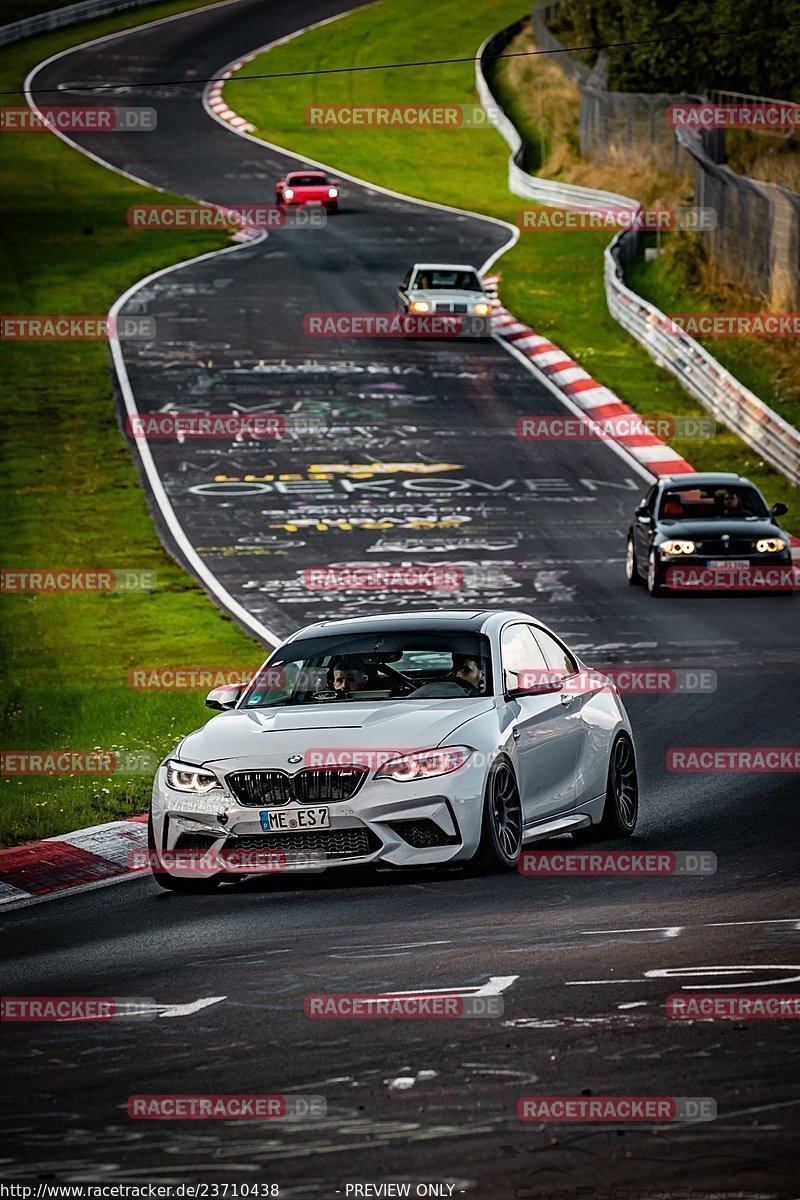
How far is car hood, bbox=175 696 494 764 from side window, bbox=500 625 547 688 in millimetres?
509

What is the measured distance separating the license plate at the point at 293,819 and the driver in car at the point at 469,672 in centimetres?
148

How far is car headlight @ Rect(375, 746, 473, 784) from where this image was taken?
11.2 m

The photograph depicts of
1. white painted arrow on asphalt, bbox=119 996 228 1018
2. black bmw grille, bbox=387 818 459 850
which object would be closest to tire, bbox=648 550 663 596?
black bmw grille, bbox=387 818 459 850

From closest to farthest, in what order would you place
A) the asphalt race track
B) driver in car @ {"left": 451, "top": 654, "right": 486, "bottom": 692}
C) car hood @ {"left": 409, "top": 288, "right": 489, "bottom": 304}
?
the asphalt race track
driver in car @ {"left": 451, "top": 654, "right": 486, "bottom": 692}
car hood @ {"left": 409, "top": 288, "right": 489, "bottom": 304}

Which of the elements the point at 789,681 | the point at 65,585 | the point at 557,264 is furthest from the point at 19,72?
the point at 789,681

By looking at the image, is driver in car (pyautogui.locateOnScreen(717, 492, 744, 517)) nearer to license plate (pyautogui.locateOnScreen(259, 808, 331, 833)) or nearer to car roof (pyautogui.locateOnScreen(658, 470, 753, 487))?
car roof (pyautogui.locateOnScreen(658, 470, 753, 487))

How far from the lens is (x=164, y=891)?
11.8 meters

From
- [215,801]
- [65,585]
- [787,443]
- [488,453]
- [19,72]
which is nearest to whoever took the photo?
[215,801]

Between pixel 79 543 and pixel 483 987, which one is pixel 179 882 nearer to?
pixel 483 987

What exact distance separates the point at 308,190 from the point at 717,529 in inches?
1452

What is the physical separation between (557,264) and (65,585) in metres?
27.6

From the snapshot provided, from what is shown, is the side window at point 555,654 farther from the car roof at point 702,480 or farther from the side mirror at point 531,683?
the car roof at point 702,480

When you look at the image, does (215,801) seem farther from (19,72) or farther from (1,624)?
(19,72)

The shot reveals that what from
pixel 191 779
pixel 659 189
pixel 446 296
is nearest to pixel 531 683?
pixel 191 779
